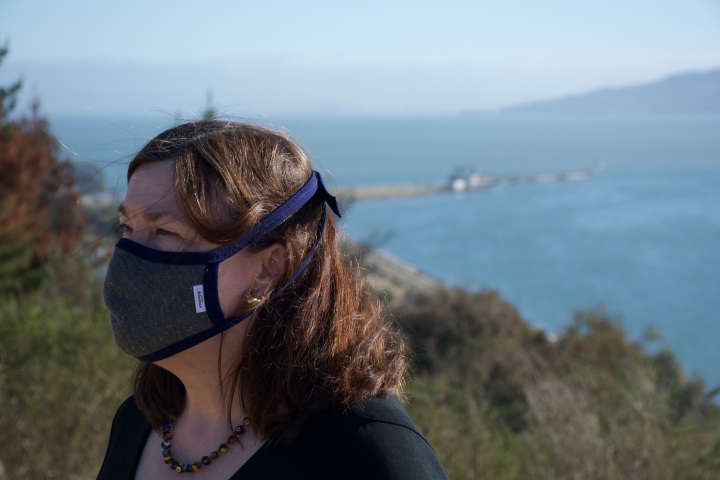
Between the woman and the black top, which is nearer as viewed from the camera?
the black top

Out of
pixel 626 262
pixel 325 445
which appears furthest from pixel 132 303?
pixel 626 262

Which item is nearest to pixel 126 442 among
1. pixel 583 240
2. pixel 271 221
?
pixel 271 221

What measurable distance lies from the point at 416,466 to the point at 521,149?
164178mm

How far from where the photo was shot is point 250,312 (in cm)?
169

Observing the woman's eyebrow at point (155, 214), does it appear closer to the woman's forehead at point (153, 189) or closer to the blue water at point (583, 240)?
the woman's forehead at point (153, 189)

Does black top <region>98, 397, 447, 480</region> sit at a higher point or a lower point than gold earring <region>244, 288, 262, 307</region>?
lower

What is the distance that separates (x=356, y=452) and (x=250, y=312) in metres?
0.39

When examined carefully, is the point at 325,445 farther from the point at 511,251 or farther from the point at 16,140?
the point at 511,251

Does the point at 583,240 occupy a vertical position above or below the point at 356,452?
below

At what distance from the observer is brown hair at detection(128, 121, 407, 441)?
1.62 metres

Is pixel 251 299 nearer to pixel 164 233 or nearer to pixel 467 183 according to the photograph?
pixel 164 233

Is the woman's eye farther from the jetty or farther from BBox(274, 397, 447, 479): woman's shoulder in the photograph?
the jetty

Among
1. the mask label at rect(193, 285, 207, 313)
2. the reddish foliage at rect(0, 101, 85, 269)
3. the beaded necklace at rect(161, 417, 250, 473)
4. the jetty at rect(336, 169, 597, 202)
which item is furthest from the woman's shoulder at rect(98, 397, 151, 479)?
the jetty at rect(336, 169, 597, 202)

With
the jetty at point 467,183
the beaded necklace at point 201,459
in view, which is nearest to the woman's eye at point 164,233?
the beaded necklace at point 201,459
